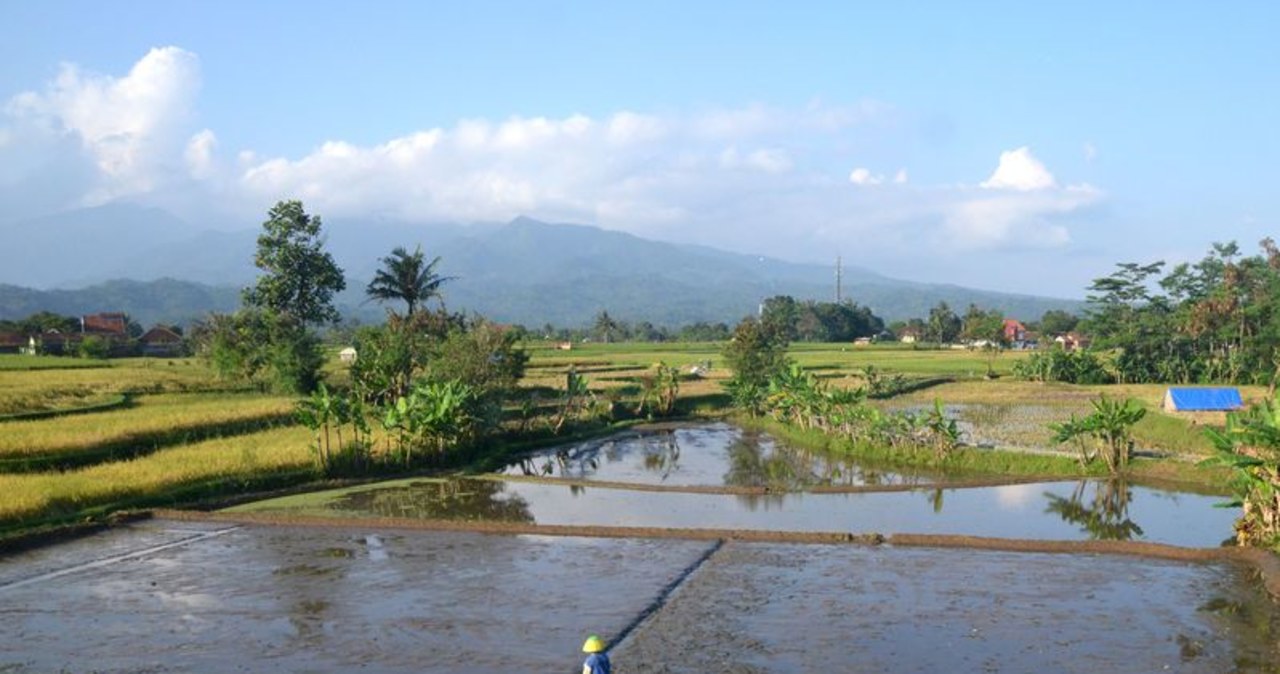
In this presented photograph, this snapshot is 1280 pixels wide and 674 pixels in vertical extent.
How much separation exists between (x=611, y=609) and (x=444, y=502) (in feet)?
31.7

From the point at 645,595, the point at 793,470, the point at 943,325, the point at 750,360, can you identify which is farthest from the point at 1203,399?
the point at 943,325

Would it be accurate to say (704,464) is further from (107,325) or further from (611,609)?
(107,325)

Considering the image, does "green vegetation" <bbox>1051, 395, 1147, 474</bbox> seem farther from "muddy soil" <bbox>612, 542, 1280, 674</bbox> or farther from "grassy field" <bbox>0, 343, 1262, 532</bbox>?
"muddy soil" <bbox>612, 542, 1280, 674</bbox>

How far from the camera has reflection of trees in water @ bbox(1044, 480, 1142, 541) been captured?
18.3 meters

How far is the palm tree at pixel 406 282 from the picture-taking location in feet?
146

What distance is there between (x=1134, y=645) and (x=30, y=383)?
35.4 meters

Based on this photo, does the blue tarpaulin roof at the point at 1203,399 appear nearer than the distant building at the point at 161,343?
Yes

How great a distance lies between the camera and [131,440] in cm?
2438

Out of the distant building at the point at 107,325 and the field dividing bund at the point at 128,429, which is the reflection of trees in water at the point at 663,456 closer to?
the field dividing bund at the point at 128,429

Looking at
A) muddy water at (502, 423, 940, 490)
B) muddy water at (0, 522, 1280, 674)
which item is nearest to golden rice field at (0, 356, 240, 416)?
muddy water at (502, 423, 940, 490)

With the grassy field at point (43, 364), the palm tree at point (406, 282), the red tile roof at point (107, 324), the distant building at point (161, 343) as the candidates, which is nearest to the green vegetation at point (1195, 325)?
the palm tree at point (406, 282)

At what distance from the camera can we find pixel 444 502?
71.9 feet

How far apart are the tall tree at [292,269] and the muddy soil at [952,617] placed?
113 ft

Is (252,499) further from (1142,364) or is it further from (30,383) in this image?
(1142,364)
